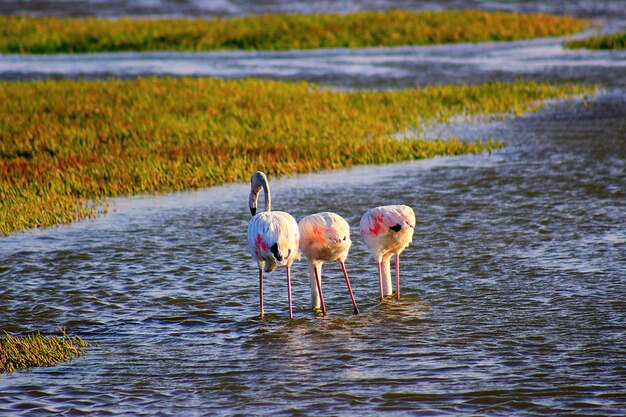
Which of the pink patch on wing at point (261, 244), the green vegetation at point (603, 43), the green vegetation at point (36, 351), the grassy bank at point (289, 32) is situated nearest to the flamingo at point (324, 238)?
the pink patch on wing at point (261, 244)

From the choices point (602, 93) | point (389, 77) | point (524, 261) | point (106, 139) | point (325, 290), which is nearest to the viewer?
point (325, 290)

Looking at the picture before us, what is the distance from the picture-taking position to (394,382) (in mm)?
7648

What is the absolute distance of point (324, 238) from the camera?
9086 millimetres

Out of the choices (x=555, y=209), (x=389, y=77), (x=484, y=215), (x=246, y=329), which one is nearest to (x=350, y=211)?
(x=484, y=215)

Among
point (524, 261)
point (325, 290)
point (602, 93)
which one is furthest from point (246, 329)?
point (602, 93)

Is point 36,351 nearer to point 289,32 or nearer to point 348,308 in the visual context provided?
point 348,308

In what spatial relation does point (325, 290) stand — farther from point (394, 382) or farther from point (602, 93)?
point (602, 93)

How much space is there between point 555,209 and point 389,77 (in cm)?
1636

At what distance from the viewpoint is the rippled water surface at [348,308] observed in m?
7.51

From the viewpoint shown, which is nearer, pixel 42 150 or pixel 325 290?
pixel 325 290

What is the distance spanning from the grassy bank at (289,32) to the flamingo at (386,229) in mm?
31298

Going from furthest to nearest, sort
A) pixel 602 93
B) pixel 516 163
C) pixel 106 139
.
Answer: pixel 602 93 → pixel 106 139 → pixel 516 163

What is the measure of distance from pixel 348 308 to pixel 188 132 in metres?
9.77

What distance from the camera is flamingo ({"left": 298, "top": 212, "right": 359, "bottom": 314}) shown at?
906cm
